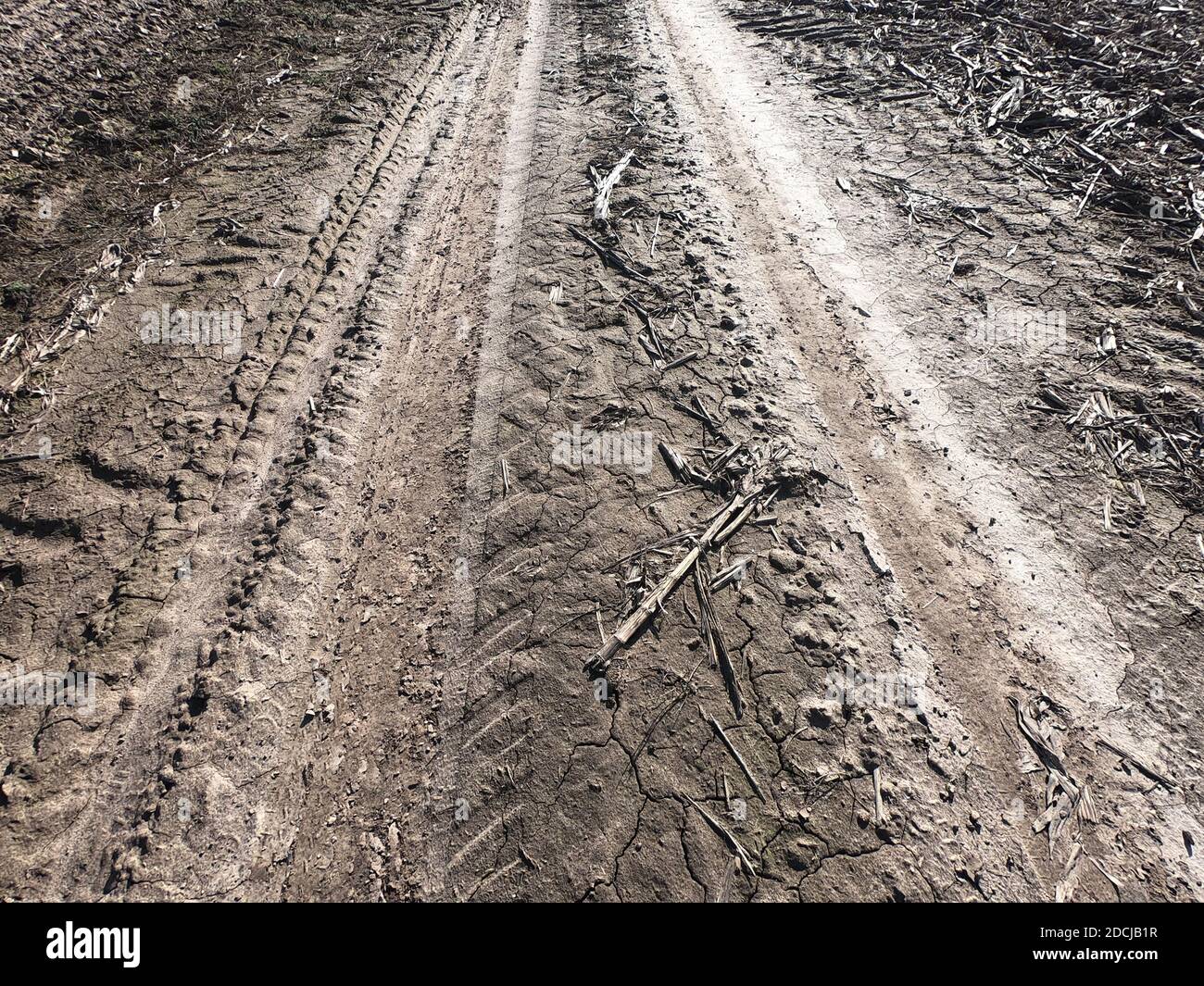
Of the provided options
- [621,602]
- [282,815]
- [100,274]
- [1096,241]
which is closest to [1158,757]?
[621,602]

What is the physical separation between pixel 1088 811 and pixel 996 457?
230 cm

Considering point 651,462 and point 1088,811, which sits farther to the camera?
point 651,462

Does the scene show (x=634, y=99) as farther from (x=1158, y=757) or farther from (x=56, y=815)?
(x=56, y=815)

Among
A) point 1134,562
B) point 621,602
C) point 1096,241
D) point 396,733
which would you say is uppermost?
point 1096,241

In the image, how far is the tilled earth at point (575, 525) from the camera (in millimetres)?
2719

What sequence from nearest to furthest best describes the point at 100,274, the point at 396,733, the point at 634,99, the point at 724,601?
the point at 396,733 → the point at 724,601 → the point at 100,274 → the point at 634,99

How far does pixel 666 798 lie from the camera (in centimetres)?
275

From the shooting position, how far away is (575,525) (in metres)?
3.72

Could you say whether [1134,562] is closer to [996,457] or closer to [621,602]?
[996,457]

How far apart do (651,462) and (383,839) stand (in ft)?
8.65

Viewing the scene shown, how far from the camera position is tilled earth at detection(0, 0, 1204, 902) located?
2.72 meters

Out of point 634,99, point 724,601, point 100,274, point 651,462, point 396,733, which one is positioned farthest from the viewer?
point 634,99

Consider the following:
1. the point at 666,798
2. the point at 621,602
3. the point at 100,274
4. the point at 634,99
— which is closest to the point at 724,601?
the point at 621,602

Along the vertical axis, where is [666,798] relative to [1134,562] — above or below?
below
